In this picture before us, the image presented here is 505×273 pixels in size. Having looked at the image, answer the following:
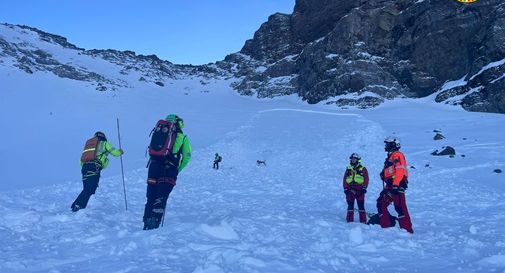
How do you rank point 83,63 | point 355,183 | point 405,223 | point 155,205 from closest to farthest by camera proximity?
1. point 155,205
2. point 405,223
3. point 355,183
4. point 83,63

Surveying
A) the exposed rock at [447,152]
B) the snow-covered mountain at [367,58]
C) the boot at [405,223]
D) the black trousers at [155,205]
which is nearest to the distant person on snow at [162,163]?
the black trousers at [155,205]

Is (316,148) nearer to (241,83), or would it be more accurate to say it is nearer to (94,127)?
(94,127)

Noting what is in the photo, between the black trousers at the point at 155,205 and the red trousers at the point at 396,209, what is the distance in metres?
4.35

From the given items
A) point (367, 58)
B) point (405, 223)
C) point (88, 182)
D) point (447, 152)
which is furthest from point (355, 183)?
point (367, 58)

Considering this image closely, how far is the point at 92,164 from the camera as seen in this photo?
1029 centimetres

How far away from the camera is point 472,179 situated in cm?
1505

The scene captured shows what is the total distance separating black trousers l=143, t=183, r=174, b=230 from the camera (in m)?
7.76

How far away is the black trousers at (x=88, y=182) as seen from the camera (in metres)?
9.89

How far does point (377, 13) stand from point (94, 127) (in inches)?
1646

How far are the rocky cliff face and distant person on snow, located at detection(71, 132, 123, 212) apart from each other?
35.9 metres

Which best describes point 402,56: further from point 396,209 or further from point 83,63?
point 83,63

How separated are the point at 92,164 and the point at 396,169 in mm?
7010

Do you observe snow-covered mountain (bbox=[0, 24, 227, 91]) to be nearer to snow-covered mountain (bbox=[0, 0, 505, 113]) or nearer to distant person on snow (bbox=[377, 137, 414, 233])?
snow-covered mountain (bbox=[0, 0, 505, 113])

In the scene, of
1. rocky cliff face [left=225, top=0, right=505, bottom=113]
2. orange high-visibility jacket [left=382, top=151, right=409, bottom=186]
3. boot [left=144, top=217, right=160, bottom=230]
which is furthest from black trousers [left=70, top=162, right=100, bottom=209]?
rocky cliff face [left=225, top=0, right=505, bottom=113]
